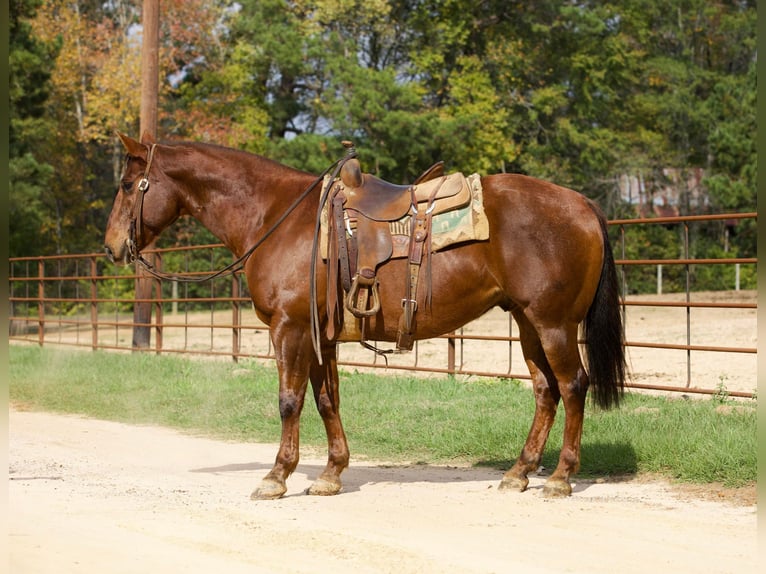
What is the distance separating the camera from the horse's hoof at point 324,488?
17.9ft

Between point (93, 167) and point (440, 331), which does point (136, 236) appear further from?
point (93, 167)

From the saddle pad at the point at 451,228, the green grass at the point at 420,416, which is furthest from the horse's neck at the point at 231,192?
the green grass at the point at 420,416

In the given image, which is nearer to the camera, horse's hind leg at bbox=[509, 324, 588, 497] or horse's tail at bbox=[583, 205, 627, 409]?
horse's hind leg at bbox=[509, 324, 588, 497]

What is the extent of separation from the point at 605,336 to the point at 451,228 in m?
1.14

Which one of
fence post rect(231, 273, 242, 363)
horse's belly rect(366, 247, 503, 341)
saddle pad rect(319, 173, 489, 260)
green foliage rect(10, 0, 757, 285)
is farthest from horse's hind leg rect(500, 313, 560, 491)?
green foliage rect(10, 0, 757, 285)

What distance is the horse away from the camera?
531cm

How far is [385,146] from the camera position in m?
25.1

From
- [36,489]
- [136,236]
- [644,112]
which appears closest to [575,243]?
[136,236]

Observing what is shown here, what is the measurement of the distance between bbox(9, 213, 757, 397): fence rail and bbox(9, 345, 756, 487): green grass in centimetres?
39

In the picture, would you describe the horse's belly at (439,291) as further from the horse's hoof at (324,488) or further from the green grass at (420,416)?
the green grass at (420,416)

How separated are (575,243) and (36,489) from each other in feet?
11.2

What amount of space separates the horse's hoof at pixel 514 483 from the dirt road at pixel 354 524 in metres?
0.07

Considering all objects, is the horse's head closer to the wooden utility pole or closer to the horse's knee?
the horse's knee

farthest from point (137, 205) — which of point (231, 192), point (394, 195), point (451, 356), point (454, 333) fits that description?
point (454, 333)
